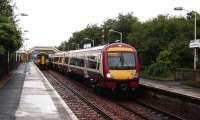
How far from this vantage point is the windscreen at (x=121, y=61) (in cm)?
2658

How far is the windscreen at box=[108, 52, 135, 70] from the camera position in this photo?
2658cm

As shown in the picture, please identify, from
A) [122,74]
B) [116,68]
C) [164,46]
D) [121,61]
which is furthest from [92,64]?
[164,46]

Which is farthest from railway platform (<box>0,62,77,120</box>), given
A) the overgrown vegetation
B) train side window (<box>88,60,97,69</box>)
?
the overgrown vegetation

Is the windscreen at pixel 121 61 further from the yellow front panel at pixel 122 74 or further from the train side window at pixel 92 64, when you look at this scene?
the train side window at pixel 92 64

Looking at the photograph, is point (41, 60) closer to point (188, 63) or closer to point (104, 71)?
point (188, 63)

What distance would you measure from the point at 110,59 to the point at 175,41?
30644 millimetres

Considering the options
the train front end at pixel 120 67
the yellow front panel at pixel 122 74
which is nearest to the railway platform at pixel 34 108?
the train front end at pixel 120 67

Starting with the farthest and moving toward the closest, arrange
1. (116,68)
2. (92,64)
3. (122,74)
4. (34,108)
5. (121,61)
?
(92,64) < (121,61) < (116,68) < (122,74) < (34,108)

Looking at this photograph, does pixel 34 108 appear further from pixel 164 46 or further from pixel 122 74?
pixel 164 46

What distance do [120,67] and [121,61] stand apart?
54 centimetres

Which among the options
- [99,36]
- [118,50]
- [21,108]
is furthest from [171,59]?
[99,36]

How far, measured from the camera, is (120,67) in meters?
26.6

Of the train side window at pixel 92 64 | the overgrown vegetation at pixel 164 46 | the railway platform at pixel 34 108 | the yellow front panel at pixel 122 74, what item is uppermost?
the overgrown vegetation at pixel 164 46

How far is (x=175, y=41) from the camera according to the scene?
56500 millimetres
